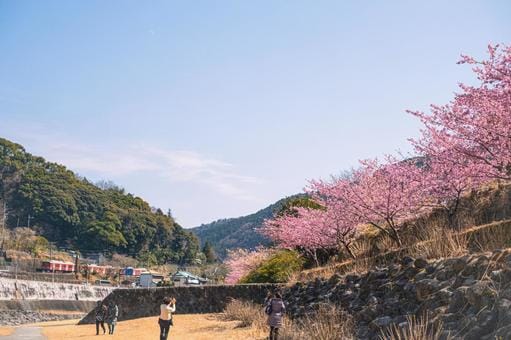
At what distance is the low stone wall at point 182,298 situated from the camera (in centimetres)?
2780

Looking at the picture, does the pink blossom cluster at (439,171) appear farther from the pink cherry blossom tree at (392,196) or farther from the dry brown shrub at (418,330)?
the dry brown shrub at (418,330)

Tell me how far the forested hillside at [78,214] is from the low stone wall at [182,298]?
285ft

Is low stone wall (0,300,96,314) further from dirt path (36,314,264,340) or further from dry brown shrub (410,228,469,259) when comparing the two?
dry brown shrub (410,228,469,259)

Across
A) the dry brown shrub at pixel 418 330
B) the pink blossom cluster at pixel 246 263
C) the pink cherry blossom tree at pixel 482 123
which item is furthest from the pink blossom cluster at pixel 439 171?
the pink blossom cluster at pixel 246 263

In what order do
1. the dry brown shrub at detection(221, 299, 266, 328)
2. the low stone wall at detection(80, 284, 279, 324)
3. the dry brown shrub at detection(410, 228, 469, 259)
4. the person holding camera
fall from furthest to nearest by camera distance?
the low stone wall at detection(80, 284, 279, 324)
the dry brown shrub at detection(221, 299, 266, 328)
the person holding camera
the dry brown shrub at detection(410, 228, 469, 259)

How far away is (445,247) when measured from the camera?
34.3ft

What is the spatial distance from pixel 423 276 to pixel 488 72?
4.62m

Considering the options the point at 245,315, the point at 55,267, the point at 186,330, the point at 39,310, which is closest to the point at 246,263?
the point at 186,330

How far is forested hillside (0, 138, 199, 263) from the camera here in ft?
374

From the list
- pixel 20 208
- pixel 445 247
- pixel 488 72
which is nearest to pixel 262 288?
pixel 445 247

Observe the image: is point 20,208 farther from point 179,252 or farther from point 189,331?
point 189,331

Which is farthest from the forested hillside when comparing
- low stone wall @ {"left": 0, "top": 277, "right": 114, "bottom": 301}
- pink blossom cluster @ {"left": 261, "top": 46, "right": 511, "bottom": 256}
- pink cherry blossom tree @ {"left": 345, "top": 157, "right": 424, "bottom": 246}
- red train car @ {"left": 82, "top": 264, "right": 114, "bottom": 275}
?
pink cherry blossom tree @ {"left": 345, "top": 157, "right": 424, "bottom": 246}

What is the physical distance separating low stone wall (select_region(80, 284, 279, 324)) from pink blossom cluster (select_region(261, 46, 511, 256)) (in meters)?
7.73

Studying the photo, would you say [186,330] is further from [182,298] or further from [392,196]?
[392,196]
